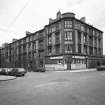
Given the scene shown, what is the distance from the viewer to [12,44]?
63.7m

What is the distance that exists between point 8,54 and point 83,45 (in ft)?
165

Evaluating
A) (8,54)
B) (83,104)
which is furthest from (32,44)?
(83,104)

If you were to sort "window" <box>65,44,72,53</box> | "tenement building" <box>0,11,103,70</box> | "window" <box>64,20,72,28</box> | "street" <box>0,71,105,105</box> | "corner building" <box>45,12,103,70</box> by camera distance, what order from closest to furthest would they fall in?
"street" <box>0,71,105,105</box>, "corner building" <box>45,12,103,70</box>, "window" <box>65,44,72,53</box>, "tenement building" <box>0,11,103,70</box>, "window" <box>64,20,72,28</box>

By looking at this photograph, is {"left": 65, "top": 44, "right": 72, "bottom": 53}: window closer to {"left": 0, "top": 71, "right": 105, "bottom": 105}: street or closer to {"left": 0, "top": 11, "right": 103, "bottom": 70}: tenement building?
{"left": 0, "top": 11, "right": 103, "bottom": 70}: tenement building

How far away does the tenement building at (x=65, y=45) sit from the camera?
31469mm

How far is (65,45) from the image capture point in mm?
31719

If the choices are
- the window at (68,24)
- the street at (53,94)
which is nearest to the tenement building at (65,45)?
the window at (68,24)

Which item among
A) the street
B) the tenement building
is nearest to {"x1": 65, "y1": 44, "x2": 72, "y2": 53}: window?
the tenement building

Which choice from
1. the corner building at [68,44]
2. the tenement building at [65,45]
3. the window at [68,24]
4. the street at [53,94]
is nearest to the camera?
the street at [53,94]

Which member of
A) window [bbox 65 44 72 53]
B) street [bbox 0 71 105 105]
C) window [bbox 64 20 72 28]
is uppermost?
window [bbox 64 20 72 28]

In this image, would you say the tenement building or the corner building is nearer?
the corner building

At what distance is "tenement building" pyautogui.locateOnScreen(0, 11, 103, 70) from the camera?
103 ft

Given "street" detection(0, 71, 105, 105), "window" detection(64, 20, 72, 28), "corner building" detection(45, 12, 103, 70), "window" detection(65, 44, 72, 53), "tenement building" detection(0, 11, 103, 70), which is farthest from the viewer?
"window" detection(64, 20, 72, 28)

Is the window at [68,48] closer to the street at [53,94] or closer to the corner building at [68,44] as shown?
the corner building at [68,44]
